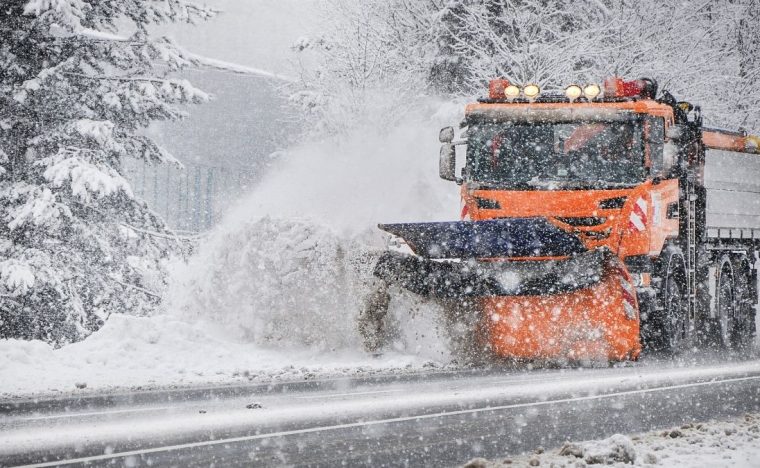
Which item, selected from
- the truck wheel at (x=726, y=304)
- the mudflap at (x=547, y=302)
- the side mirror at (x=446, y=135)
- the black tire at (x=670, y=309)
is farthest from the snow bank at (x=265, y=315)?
the truck wheel at (x=726, y=304)

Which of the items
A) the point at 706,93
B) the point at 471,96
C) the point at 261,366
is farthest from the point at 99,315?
the point at 706,93

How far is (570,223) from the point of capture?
31.7 ft

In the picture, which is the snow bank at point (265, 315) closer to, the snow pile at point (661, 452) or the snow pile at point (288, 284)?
the snow pile at point (288, 284)

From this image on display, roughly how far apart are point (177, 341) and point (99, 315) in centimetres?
313

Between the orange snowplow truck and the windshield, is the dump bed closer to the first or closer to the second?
the orange snowplow truck

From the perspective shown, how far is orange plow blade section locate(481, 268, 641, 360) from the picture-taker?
9125 millimetres

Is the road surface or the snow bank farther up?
the snow bank

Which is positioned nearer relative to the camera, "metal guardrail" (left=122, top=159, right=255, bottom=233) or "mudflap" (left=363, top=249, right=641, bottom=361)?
"mudflap" (left=363, top=249, right=641, bottom=361)

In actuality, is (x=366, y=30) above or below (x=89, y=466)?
above

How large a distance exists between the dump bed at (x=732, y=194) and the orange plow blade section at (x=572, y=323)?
3.44 meters

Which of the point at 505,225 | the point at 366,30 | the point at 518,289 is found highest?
the point at 366,30

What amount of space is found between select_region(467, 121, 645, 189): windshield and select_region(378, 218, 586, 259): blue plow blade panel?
94cm

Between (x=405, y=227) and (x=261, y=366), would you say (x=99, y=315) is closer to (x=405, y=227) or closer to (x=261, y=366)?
(x=261, y=366)

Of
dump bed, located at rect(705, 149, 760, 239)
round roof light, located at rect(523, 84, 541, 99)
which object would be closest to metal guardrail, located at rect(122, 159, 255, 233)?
round roof light, located at rect(523, 84, 541, 99)
